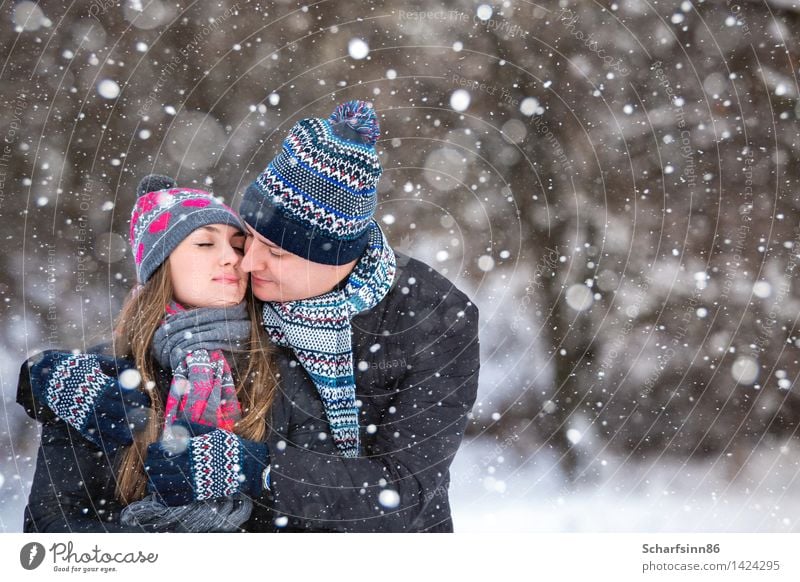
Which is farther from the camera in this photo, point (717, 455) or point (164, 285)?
point (717, 455)

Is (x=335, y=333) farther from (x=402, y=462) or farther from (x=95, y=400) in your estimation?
(x=95, y=400)

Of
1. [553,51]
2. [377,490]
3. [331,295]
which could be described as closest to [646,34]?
[553,51]

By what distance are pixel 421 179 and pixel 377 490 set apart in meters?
0.47

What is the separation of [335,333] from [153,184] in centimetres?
33

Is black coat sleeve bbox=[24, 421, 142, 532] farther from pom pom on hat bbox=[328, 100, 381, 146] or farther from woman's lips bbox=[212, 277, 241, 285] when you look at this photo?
pom pom on hat bbox=[328, 100, 381, 146]

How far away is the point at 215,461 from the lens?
0.82 m

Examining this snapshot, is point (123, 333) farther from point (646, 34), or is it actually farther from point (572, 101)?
point (646, 34)

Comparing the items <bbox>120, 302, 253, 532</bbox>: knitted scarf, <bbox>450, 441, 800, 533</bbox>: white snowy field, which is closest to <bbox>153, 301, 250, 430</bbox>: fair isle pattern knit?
<bbox>120, 302, 253, 532</bbox>: knitted scarf

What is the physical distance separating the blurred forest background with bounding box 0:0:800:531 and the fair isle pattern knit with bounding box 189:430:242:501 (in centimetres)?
25

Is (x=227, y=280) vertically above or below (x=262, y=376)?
above

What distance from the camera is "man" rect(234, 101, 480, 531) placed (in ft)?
2.73

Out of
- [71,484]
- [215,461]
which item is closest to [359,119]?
[215,461]

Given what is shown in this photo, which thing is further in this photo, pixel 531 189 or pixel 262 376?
pixel 531 189

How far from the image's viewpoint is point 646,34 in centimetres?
101
